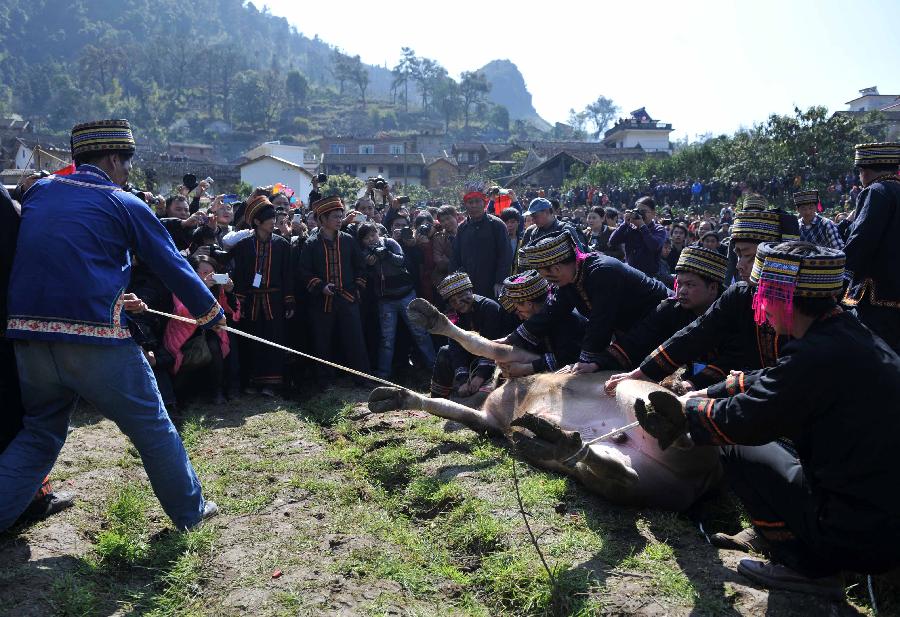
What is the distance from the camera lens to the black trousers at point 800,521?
3.07 meters

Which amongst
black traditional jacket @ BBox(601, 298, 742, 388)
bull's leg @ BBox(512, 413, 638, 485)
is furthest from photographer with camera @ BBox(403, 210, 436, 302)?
bull's leg @ BBox(512, 413, 638, 485)

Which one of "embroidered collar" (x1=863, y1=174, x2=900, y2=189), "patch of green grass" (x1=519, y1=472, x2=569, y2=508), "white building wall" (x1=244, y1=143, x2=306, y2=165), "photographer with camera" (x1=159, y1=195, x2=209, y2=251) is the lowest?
"patch of green grass" (x1=519, y1=472, x2=569, y2=508)

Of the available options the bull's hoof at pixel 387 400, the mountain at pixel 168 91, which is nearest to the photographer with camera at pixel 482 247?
the bull's hoof at pixel 387 400

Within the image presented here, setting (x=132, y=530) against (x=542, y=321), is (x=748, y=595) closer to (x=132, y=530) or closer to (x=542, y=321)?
(x=542, y=321)

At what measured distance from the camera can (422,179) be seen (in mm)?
65938

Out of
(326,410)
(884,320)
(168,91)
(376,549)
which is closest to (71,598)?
(376,549)

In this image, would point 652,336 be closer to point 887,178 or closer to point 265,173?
point 887,178

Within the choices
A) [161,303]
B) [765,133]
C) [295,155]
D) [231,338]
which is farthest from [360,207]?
[295,155]

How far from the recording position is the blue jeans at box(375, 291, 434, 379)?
8391 millimetres

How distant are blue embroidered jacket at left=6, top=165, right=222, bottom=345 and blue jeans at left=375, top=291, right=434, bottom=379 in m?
4.45

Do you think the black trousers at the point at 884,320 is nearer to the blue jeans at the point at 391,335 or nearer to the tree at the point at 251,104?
the blue jeans at the point at 391,335

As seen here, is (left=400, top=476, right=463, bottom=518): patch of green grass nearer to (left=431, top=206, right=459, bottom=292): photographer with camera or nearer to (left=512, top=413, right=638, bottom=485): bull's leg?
(left=512, top=413, right=638, bottom=485): bull's leg

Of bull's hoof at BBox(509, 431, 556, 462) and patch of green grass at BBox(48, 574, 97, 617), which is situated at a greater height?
bull's hoof at BBox(509, 431, 556, 462)

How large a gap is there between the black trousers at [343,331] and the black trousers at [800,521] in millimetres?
5093
